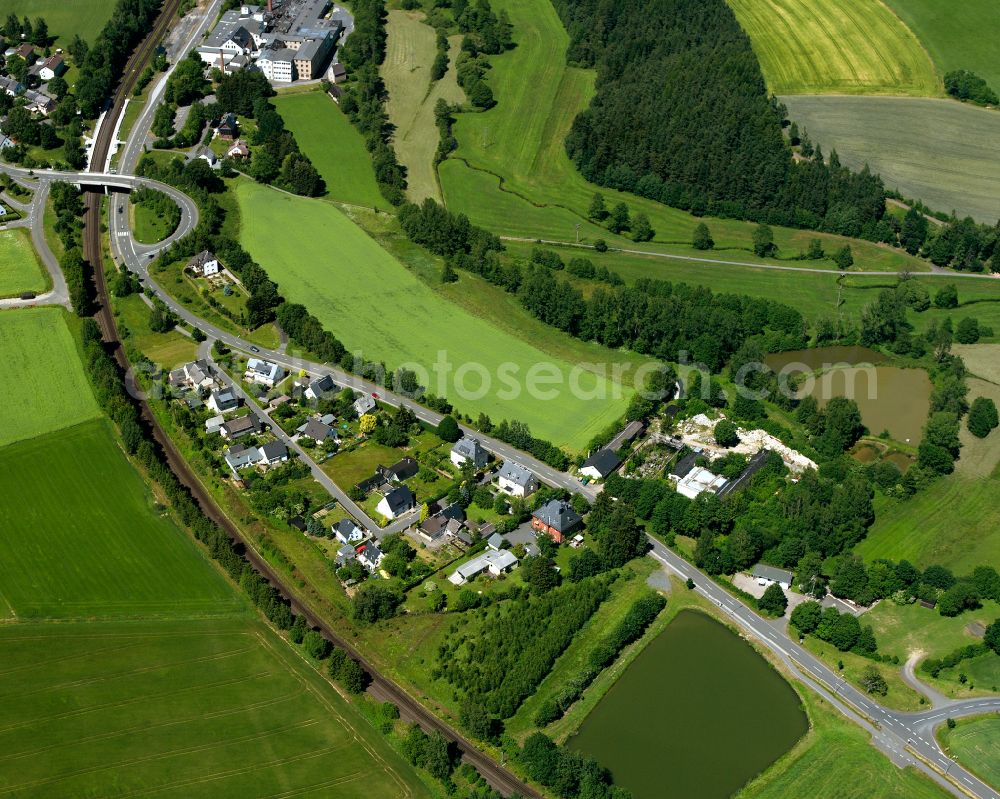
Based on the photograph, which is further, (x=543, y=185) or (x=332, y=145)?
(x=332, y=145)

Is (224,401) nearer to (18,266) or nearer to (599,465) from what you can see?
(599,465)

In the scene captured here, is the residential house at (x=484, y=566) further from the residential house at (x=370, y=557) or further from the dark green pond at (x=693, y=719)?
the dark green pond at (x=693, y=719)

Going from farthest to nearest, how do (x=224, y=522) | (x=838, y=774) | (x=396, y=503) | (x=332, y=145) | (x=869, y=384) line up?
(x=332, y=145), (x=869, y=384), (x=224, y=522), (x=396, y=503), (x=838, y=774)

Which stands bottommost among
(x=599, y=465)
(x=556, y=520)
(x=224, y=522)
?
(x=224, y=522)

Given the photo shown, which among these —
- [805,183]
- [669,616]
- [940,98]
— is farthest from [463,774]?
[940,98]

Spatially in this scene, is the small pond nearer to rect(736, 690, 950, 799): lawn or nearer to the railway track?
rect(736, 690, 950, 799): lawn

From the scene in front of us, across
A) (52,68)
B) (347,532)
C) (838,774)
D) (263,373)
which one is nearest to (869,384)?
(838,774)
